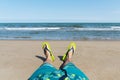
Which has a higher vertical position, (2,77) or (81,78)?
(81,78)

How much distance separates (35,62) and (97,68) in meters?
1.41

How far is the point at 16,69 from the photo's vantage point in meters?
4.36

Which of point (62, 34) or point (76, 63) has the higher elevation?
point (76, 63)

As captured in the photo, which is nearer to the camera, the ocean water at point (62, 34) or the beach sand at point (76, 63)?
the beach sand at point (76, 63)

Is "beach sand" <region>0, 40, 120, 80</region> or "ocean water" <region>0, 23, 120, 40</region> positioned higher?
"beach sand" <region>0, 40, 120, 80</region>

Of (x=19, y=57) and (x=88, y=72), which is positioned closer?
(x=88, y=72)

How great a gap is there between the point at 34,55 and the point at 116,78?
245 cm

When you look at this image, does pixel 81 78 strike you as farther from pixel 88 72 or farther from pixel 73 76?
pixel 88 72

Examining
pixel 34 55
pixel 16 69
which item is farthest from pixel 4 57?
pixel 16 69

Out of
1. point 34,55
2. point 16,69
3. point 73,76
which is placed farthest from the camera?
point 34,55

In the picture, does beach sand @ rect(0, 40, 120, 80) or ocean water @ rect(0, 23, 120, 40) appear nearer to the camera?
beach sand @ rect(0, 40, 120, 80)

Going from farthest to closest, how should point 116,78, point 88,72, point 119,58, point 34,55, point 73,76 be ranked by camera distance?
point 34,55 → point 119,58 → point 88,72 → point 116,78 → point 73,76

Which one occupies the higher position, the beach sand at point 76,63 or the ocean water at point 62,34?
the beach sand at point 76,63

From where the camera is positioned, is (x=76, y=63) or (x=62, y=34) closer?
(x=76, y=63)
